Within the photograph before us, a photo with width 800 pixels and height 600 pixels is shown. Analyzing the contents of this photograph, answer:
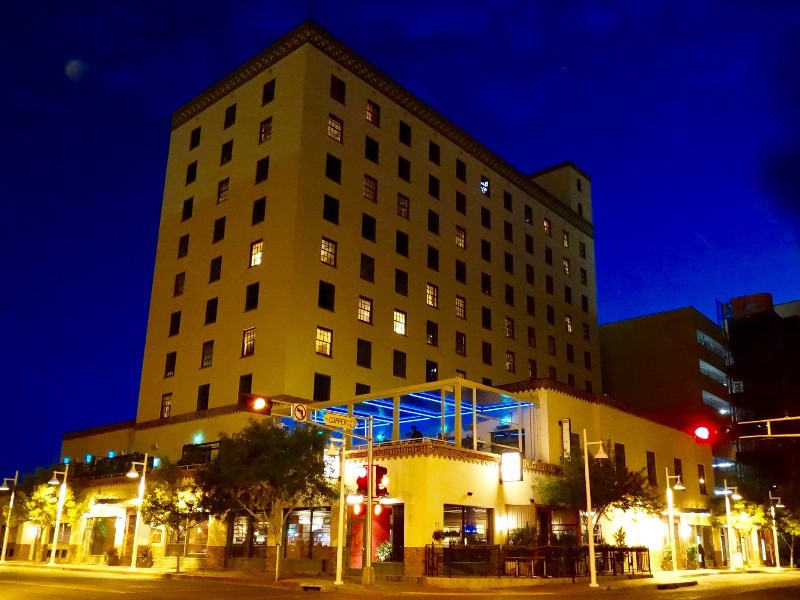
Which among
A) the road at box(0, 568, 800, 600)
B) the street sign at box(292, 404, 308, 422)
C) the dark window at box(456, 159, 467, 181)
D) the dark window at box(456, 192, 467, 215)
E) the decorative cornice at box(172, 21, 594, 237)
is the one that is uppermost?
the decorative cornice at box(172, 21, 594, 237)

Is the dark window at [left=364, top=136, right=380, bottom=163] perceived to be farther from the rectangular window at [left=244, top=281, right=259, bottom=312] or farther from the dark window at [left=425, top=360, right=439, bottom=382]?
the dark window at [left=425, top=360, right=439, bottom=382]

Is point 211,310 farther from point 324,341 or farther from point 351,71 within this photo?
point 351,71

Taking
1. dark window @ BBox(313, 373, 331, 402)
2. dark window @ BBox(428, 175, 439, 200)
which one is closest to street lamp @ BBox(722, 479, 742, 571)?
dark window @ BBox(313, 373, 331, 402)

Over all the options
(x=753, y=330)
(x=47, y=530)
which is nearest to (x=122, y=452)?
(x=47, y=530)

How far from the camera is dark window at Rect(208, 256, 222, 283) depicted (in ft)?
163

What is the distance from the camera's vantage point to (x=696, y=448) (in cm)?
5691

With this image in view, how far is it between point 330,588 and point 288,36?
118 ft

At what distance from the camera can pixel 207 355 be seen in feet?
158

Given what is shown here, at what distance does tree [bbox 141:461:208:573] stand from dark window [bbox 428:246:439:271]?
73.2 feet

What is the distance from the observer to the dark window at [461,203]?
5825 centimetres

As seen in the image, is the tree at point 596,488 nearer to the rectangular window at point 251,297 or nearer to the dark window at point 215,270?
the rectangular window at point 251,297

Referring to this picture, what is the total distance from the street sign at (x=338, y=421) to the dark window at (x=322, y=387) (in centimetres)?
1665

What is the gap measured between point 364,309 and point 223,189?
1278cm

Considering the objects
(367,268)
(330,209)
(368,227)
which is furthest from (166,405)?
(368,227)
